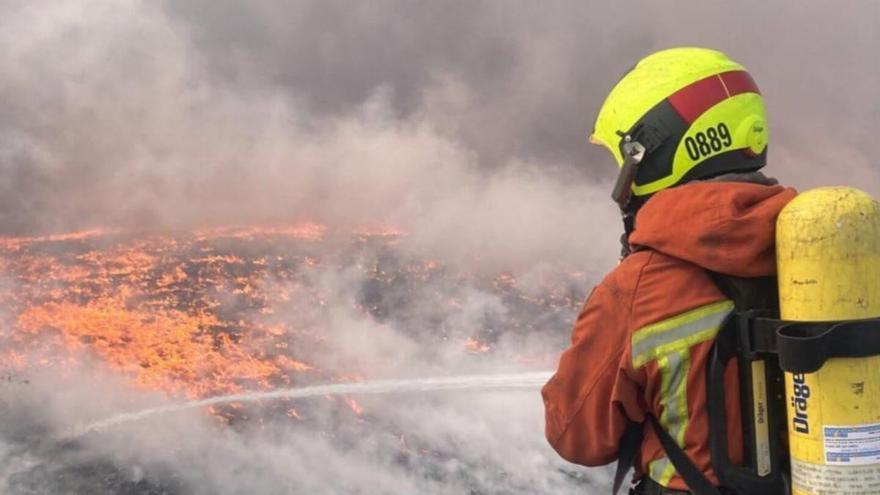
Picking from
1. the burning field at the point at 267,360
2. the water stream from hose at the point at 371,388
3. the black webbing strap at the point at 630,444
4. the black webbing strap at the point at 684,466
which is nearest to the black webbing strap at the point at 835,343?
the black webbing strap at the point at 684,466

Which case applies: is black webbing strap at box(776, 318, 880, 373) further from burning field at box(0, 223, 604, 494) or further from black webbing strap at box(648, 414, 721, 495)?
burning field at box(0, 223, 604, 494)

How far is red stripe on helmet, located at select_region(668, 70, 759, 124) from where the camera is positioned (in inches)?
88.9

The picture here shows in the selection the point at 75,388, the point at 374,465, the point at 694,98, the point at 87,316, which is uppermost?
the point at 694,98

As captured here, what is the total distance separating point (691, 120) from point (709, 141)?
0.29 ft

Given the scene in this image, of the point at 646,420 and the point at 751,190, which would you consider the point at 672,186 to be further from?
the point at 646,420

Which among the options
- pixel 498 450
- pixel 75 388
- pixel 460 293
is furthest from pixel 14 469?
pixel 460 293

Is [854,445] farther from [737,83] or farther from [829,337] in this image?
[737,83]

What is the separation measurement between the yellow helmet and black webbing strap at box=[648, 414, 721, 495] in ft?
2.57

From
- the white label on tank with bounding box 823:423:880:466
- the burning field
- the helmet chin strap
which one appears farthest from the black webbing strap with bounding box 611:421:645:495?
the burning field

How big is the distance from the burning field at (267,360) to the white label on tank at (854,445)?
669 cm

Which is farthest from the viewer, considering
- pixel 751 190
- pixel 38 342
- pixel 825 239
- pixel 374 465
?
pixel 38 342

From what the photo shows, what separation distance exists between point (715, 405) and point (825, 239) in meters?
0.55

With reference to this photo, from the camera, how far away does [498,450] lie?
8.83 meters

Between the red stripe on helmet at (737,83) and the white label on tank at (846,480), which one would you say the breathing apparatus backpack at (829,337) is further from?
the red stripe on helmet at (737,83)
